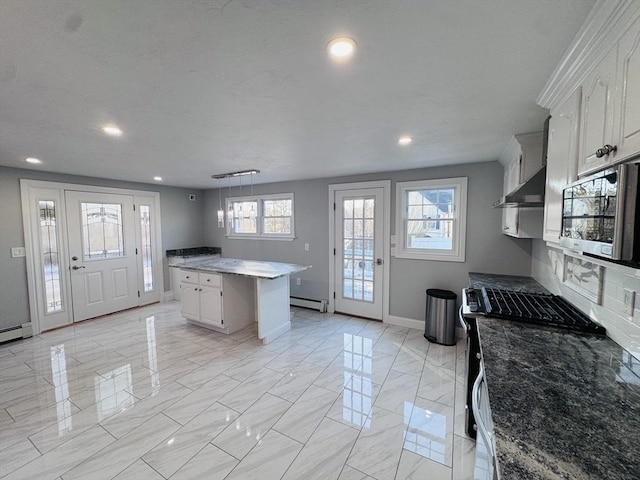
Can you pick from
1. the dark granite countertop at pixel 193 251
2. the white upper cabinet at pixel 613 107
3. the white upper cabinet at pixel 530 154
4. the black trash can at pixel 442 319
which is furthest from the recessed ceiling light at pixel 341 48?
the dark granite countertop at pixel 193 251

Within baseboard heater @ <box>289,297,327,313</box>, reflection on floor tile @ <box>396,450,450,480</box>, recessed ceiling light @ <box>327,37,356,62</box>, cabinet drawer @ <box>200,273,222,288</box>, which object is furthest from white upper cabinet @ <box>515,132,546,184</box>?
cabinet drawer @ <box>200,273,222,288</box>

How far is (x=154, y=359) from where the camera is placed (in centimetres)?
314

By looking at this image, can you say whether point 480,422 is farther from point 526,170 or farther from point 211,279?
point 211,279

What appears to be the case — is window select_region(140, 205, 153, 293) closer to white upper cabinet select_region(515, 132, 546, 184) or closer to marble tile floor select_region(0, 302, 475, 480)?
marble tile floor select_region(0, 302, 475, 480)

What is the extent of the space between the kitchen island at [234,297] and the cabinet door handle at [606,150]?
2940 mm

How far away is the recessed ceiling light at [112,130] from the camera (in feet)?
7.27

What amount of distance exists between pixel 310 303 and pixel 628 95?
444cm

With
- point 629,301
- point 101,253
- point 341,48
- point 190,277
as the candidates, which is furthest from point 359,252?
point 101,253

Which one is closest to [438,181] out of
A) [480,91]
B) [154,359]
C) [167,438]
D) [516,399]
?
[480,91]

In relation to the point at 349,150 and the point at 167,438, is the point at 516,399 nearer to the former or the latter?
the point at 167,438

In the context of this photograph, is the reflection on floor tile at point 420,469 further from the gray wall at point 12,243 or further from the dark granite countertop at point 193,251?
the dark granite countertop at point 193,251

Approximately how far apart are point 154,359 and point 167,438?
4.62 ft

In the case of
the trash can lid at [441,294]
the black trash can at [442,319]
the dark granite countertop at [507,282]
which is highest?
the dark granite countertop at [507,282]

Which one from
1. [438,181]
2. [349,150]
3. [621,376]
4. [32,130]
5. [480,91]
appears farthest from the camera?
[438,181]
